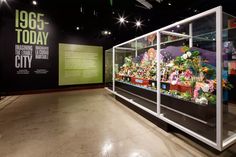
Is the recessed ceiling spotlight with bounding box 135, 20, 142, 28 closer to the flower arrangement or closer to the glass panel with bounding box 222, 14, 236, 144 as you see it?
the glass panel with bounding box 222, 14, 236, 144

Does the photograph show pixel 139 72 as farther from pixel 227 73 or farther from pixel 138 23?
pixel 138 23

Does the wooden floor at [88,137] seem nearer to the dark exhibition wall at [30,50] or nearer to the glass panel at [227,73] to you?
the glass panel at [227,73]

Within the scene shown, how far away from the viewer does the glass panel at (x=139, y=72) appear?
3.31 metres

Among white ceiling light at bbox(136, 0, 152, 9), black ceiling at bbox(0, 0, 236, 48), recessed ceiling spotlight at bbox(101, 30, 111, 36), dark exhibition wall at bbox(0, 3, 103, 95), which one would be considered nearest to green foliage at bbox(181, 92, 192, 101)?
black ceiling at bbox(0, 0, 236, 48)

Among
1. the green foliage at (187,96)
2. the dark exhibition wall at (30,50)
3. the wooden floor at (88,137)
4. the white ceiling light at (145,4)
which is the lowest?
the wooden floor at (88,137)

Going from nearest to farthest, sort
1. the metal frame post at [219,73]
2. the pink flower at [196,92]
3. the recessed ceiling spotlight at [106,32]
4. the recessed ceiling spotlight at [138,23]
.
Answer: the metal frame post at [219,73] → the pink flower at [196,92] → the recessed ceiling spotlight at [138,23] → the recessed ceiling spotlight at [106,32]

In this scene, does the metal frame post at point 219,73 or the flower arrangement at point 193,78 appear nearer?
the metal frame post at point 219,73

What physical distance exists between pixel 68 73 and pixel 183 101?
18.7ft

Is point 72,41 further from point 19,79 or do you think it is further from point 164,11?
point 164,11

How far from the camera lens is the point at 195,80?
7.33 feet

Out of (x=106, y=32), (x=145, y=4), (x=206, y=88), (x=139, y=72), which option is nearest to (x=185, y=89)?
(x=206, y=88)

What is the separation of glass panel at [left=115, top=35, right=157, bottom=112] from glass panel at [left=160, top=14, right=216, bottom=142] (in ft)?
1.48

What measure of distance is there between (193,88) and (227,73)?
0.68m

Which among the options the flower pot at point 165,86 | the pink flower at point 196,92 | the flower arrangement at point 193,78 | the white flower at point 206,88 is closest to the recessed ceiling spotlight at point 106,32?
the flower arrangement at point 193,78
